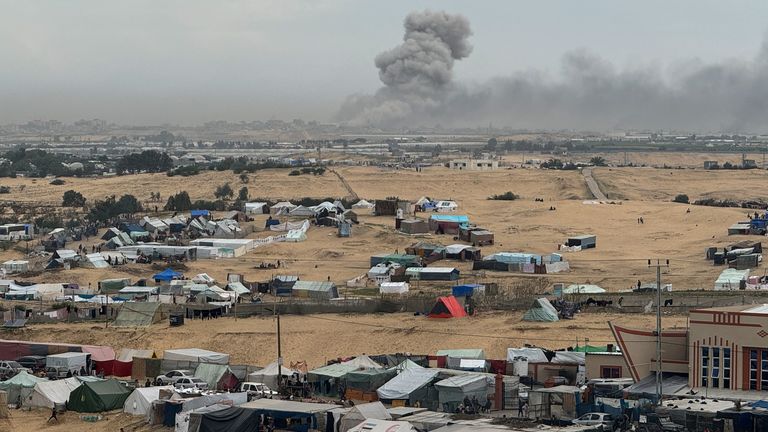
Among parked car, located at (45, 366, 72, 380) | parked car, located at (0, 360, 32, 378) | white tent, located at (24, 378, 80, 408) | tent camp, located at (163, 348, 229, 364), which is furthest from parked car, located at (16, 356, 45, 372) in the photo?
tent camp, located at (163, 348, 229, 364)

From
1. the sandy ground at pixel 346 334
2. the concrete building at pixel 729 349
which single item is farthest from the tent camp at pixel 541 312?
the concrete building at pixel 729 349

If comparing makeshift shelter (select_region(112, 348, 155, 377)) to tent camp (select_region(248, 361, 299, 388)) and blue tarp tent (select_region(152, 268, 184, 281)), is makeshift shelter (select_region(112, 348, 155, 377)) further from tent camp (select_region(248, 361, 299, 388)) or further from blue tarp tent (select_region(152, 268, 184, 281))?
blue tarp tent (select_region(152, 268, 184, 281))

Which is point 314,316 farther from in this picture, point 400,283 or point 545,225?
point 545,225

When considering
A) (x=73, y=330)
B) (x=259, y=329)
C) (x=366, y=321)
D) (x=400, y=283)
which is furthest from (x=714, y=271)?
(x=73, y=330)

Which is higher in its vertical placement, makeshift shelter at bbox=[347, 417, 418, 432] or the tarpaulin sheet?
makeshift shelter at bbox=[347, 417, 418, 432]

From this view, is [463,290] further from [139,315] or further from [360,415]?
[360,415]

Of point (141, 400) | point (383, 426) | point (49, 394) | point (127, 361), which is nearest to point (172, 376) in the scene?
point (141, 400)

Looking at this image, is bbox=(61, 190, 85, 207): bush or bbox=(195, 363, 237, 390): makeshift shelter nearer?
bbox=(195, 363, 237, 390): makeshift shelter
